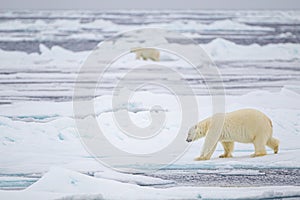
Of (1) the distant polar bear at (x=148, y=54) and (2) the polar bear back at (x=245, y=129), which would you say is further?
(1) the distant polar bear at (x=148, y=54)

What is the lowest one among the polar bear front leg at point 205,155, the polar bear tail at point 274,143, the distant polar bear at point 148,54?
the polar bear front leg at point 205,155

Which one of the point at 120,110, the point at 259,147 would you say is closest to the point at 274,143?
the point at 259,147

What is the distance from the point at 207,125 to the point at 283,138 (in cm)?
51

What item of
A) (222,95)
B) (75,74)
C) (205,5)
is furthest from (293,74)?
(205,5)

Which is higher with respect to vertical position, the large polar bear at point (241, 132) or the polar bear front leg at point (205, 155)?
the large polar bear at point (241, 132)

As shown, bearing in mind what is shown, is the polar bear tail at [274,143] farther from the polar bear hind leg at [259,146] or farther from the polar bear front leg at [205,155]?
the polar bear front leg at [205,155]

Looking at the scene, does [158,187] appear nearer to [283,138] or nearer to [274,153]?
[274,153]

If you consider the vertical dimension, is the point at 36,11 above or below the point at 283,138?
above

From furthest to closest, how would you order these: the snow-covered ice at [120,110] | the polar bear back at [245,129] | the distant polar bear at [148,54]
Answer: the distant polar bear at [148,54], the polar bear back at [245,129], the snow-covered ice at [120,110]

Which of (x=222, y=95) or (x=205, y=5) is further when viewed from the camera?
(x=205, y=5)

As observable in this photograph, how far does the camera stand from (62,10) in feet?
34.7

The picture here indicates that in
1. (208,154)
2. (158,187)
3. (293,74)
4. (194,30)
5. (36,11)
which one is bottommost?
(158,187)

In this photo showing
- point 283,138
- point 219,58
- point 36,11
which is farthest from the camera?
point 36,11

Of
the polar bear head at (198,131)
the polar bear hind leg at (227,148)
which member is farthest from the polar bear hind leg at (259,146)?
the polar bear head at (198,131)
